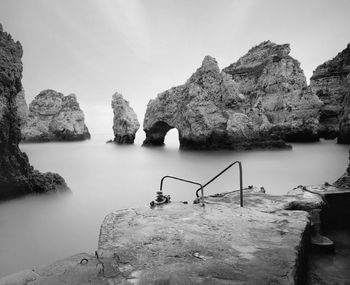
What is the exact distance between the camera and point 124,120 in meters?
35.8

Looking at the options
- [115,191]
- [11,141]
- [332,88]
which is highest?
[332,88]

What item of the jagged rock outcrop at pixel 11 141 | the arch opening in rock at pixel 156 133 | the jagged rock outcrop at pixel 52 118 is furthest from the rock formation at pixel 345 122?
the jagged rock outcrop at pixel 52 118

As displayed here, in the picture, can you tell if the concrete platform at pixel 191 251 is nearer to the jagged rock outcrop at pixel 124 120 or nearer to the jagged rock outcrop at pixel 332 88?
the jagged rock outcrop at pixel 124 120

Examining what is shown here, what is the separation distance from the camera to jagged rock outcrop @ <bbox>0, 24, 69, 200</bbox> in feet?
25.2

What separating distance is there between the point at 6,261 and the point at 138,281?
192 inches

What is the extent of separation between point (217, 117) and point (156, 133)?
1313cm

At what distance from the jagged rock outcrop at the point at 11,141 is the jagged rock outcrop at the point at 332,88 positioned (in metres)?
39.3

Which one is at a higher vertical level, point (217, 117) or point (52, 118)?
point (52, 118)

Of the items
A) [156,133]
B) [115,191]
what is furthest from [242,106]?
[115,191]

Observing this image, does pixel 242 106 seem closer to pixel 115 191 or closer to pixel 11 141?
pixel 115 191

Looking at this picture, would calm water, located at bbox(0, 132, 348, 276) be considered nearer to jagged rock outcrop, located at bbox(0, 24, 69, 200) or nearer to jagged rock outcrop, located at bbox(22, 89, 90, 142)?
jagged rock outcrop, located at bbox(0, 24, 69, 200)

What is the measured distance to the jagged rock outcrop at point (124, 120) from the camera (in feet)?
118

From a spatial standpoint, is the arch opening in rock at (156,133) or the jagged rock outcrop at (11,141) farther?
the arch opening in rock at (156,133)

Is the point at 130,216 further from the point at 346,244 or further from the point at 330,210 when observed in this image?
the point at 330,210
